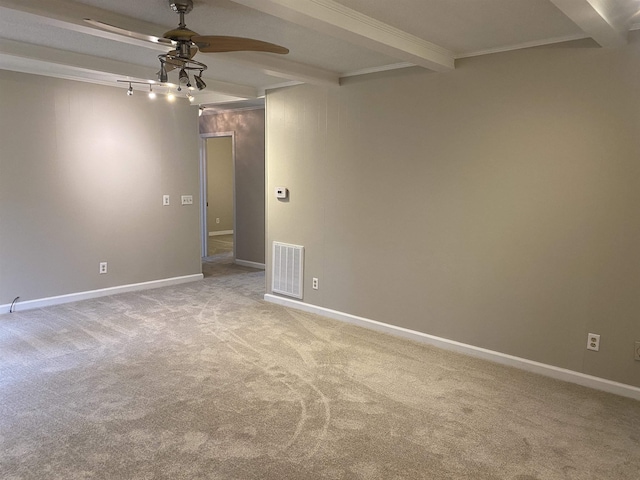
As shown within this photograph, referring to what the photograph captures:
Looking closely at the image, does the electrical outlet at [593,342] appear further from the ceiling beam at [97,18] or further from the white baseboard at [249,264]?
the white baseboard at [249,264]

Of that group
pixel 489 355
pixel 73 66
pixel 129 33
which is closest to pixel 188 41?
pixel 129 33

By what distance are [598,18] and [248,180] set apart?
5609mm

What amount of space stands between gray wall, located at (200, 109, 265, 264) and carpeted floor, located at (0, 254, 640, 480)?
3060mm

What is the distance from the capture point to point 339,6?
2.65 meters

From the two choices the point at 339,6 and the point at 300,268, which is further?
the point at 300,268

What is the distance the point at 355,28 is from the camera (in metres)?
2.81

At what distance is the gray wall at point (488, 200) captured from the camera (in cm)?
315

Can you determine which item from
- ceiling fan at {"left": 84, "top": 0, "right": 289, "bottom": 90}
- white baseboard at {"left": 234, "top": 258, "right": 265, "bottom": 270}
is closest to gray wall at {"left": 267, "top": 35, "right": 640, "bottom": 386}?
ceiling fan at {"left": 84, "top": 0, "right": 289, "bottom": 90}

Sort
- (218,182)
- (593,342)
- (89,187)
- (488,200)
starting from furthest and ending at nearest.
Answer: (218,182)
(89,187)
(488,200)
(593,342)

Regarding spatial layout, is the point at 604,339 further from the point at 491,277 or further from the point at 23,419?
the point at 23,419

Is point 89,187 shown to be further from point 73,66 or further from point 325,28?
point 325,28

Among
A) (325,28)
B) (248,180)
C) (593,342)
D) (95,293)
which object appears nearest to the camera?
(325,28)

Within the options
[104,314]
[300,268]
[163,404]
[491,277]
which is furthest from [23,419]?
[491,277]

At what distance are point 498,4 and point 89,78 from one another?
4.31m
